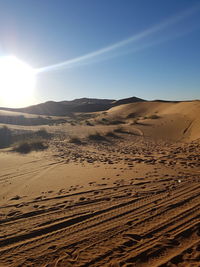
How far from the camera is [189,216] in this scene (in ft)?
12.2

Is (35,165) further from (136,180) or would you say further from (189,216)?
(189,216)

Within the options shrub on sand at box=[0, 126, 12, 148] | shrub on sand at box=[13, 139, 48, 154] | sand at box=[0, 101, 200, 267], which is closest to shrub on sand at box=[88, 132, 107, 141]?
shrub on sand at box=[13, 139, 48, 154]

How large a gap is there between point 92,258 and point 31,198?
8.52 feet

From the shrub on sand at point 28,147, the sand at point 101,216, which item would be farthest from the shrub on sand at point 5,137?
the sand at point 101,216

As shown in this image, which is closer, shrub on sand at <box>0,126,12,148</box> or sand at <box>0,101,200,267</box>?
sand at <box>0,101,200,267</box>

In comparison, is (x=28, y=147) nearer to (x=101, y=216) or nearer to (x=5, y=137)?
(x=5, y=137)

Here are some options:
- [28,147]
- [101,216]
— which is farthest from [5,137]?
[101,216]

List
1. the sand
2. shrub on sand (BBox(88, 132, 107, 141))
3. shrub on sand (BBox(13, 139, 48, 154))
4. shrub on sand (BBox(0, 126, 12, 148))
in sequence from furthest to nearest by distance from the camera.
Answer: shrub on sand (BBox(88, 132, 107, 141)), shrub on sand (BBox(0, 126, 12, 148)), shrub on sand (BBox(13, 139, 48, 154)), the sand

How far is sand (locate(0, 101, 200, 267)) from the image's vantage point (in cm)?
283

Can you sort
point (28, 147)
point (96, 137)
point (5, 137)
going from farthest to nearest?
point (5, 137)
point (96, 137)
point (28, 147)

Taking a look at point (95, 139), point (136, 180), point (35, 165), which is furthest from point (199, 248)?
point (95, 139)

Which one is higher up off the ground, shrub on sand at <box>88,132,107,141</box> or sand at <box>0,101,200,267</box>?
shrub on sand at <box>88,132,107,141</box>

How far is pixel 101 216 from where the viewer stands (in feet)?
12.6

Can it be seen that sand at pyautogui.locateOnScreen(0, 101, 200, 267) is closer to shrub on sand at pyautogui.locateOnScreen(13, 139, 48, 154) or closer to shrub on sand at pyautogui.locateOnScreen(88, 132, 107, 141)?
shrub on sand at pyautogui.locateOnScreen(13, 139, 48, 154)
